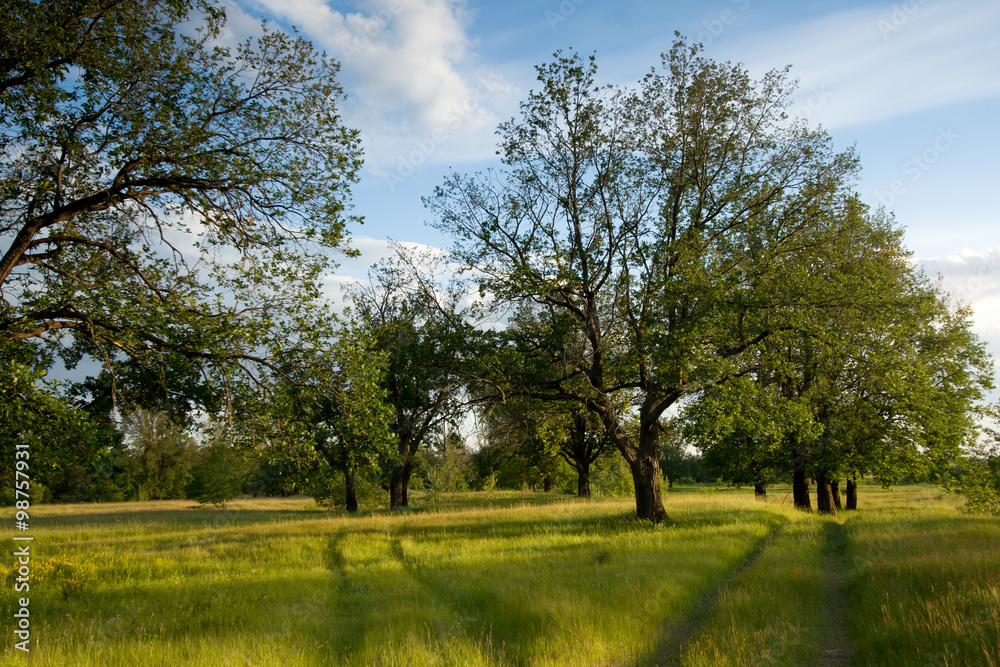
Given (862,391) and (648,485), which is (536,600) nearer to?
(648,485)

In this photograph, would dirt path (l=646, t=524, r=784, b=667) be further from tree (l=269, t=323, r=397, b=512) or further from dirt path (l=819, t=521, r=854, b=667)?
tree (l=269, t=323, r=397, b=512)

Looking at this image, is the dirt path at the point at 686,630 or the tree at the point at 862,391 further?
the tree at the point at 862,391

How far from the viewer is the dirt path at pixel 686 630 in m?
6.54

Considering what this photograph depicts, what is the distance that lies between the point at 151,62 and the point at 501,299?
10.6 m

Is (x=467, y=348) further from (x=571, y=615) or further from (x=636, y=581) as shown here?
(x=571, y=615)

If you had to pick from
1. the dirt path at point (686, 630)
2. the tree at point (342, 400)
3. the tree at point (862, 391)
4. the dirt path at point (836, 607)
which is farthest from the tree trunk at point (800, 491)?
the tree at point (342, 400)

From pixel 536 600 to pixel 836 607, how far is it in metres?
4.97

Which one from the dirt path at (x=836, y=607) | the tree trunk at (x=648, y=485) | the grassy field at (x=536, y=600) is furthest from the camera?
the tree trunk at (x=648, y=485)

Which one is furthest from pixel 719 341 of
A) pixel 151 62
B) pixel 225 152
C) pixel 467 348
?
pixel 151 62

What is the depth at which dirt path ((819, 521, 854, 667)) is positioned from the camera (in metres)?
6.50

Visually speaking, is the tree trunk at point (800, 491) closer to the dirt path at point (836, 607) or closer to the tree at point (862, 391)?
the tree at point (862, 391)

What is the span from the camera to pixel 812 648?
6.61 meters

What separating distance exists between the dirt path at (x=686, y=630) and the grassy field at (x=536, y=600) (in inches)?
1.4

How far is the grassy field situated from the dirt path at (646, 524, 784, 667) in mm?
35
